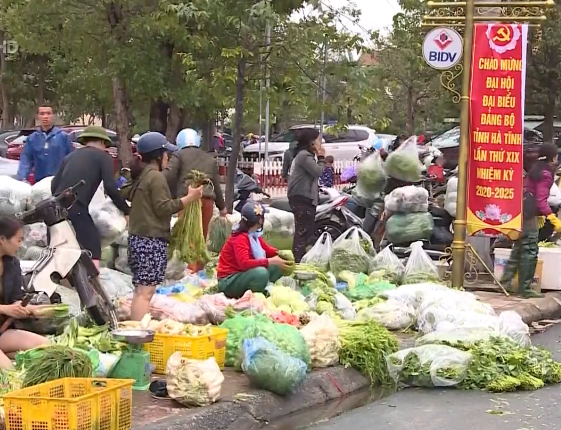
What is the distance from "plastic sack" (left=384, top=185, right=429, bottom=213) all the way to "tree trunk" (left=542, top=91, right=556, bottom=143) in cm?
1783

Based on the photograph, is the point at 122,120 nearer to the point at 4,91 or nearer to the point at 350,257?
the point at 350,257

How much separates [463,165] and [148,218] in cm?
427

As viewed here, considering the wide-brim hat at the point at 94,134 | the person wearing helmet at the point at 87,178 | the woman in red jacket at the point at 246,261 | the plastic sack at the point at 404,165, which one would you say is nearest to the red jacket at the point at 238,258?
the woman in red jacket at the point at 246,261

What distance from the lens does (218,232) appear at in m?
11.3

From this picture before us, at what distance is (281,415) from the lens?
665 cm

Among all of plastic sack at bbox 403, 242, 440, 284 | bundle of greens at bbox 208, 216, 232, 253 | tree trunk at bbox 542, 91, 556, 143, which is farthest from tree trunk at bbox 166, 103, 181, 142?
tree trunk at bbox 542, 91, 556, 143

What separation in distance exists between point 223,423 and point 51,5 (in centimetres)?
1486

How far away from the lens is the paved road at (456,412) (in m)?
6.51

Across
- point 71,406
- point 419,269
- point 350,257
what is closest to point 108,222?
point 350,257

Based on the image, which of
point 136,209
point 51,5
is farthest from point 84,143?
point 51,5

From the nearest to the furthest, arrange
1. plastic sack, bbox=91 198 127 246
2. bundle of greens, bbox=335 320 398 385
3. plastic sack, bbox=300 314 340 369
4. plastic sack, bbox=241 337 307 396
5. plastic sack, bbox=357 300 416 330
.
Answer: plastic sack, bbox=241 337 307 396, plastic sack, bbox=300 314 340 369, bundle of greens, bbox=335 320 398 385, plastic sack, bbox=357 300 416 330, plastic sack, bbox=91 198 127 246

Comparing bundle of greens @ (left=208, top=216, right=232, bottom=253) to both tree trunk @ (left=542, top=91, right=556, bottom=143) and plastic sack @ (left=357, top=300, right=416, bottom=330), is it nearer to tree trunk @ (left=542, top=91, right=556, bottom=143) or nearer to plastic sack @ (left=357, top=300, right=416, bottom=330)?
plastic sack @ (left=357, top=300, right=416, bottom=330)

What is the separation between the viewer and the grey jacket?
11.8m

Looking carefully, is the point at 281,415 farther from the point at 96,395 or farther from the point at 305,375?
the point at 96,395
